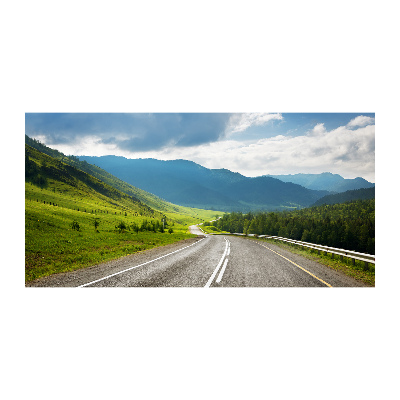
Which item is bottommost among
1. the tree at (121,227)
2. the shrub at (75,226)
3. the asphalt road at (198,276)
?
the asphalt road at (198,276)

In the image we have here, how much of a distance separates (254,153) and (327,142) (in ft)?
11.0

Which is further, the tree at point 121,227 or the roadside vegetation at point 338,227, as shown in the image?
the tree at point 121,227

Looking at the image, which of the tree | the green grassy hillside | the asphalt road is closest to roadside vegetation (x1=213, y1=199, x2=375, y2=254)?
the asphalt road

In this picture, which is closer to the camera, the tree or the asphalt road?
the asphalt road

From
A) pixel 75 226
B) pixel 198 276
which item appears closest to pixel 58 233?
pixel 75 226

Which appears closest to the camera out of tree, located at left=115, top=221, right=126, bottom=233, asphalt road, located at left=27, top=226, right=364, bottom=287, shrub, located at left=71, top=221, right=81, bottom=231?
asphalt road, located at left=27, top=226, right=364, bottom=287

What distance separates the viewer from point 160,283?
23.1 feet

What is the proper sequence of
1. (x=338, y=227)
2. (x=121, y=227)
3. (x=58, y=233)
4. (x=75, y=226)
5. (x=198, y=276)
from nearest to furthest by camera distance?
(x=198, y=276)
(x=58, y=233)
(x=75, y=226)
(x=338, y=227)
(x=121, y=227)

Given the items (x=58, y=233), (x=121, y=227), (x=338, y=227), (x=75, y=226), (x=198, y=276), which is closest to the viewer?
(x=198, y=276)

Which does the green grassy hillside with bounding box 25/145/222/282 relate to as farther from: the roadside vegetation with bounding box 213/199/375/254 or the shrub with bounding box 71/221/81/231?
the roadside vegetation with bounding box 213/199/375/254

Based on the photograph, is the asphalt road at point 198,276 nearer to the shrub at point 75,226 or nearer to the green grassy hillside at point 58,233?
the green grassy hillside at point 58,233

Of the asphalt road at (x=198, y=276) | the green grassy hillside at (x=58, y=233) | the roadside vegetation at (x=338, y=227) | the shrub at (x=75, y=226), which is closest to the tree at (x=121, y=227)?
the green grassy hillside at (x=58, y=233)

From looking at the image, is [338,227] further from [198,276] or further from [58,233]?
[58,233]
